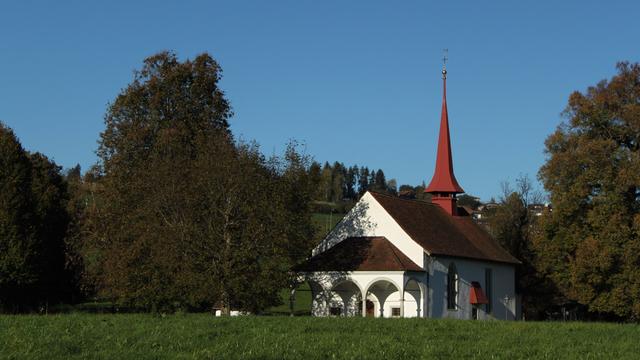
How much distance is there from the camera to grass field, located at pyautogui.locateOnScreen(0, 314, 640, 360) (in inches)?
757

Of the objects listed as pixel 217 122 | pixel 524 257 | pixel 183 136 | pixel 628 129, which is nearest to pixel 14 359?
pixel 183 136

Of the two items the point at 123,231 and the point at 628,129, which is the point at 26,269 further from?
the point at 628,129

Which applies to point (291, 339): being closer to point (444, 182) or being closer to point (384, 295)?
point (384, 295)

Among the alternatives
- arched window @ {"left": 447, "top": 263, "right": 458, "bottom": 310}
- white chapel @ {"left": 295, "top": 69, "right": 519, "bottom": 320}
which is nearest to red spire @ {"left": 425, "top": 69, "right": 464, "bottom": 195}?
white chapel @ {"left": 295, "top": 69, "right": 519, "bottom": 320}

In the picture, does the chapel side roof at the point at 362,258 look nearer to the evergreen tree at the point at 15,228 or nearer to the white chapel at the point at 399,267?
the white chapel at the point at 399,267

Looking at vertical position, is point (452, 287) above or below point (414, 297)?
above

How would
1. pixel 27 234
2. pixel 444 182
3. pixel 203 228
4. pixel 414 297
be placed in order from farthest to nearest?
pixel 444 182
pixel 414 297
pixel 27 234
pixel 203 228

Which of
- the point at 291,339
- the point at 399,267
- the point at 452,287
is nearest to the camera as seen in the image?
the point at 291,339

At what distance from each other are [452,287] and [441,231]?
3.95 m

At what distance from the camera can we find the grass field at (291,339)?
19.2 m

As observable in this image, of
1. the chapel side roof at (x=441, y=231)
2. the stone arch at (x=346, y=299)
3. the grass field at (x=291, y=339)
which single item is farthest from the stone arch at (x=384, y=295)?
the grass field at (x=291, y=339)

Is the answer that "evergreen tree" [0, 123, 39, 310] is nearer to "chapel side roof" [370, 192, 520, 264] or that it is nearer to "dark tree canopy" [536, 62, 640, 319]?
"chapel side roof" [370, 192, 520, 264]

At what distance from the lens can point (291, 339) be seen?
21.7 m

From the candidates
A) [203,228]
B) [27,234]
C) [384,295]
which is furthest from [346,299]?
[27,234]
